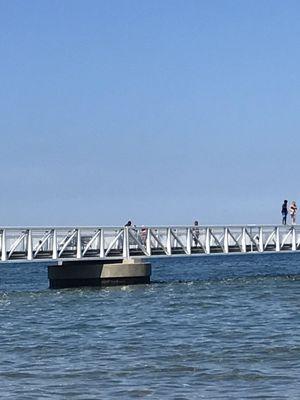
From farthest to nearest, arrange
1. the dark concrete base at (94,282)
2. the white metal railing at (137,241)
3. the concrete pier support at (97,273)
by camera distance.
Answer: the dark concrete base at (94,282) < the concrete pier support at (97,273) < the white metal railing at (137,241)

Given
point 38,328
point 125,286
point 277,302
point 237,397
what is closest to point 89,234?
point 125,286

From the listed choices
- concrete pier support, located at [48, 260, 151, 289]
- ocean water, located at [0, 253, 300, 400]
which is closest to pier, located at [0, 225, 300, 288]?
concrete pier support, located at [48, 260, 151, 289]

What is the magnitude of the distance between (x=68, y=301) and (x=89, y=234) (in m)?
8.97

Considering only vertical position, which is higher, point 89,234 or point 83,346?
point 89,234

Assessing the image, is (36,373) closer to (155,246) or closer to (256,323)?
(256,323)

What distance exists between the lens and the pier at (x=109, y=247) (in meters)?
51.7

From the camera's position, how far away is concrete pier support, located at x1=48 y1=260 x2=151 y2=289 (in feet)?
174

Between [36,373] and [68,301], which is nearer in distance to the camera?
[36,373]

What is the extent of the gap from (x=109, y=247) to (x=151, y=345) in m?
24.4

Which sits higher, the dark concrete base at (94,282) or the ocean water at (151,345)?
the dark concrete base at (94,282)

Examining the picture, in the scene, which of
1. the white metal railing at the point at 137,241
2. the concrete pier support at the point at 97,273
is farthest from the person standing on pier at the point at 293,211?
the concrete pier support at the point at 97,273

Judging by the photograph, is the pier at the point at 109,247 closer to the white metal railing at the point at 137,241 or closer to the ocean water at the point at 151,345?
the white metal railing at the point at 137,241

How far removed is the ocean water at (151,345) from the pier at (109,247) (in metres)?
3.42

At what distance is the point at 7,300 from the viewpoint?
47.3m
